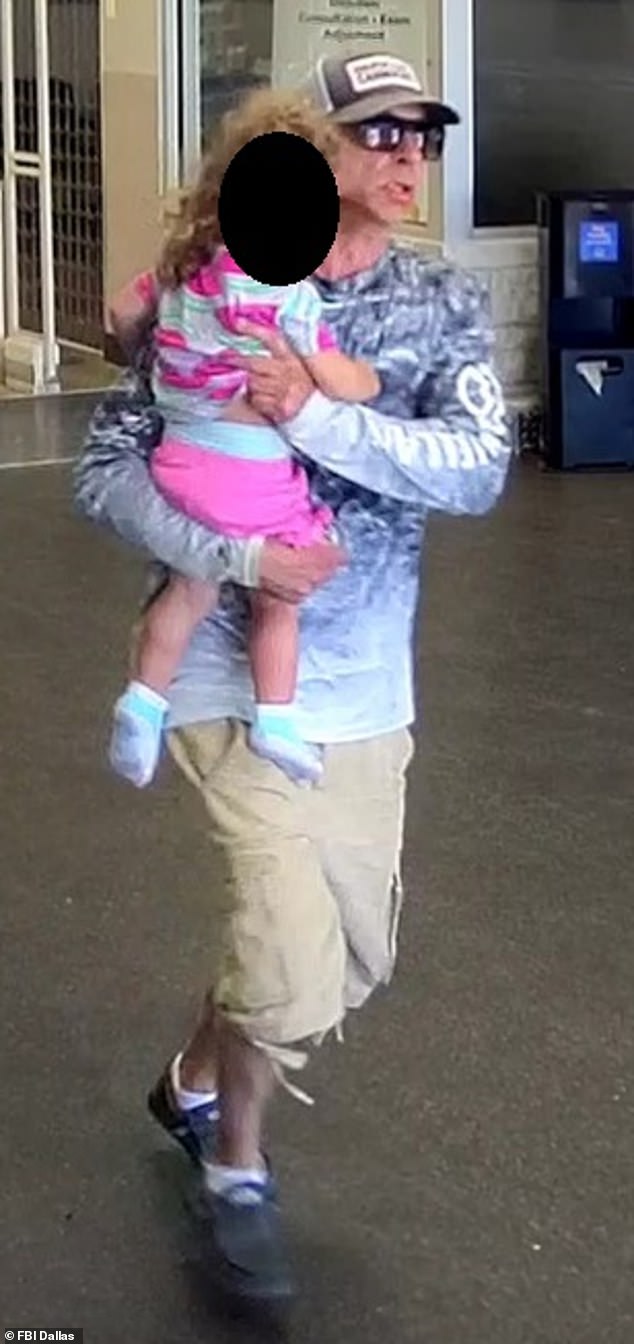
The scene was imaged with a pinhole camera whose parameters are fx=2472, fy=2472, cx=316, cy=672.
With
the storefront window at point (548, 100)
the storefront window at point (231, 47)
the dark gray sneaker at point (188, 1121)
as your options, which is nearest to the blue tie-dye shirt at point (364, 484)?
the dark gray sneaker at point (188, 1121)

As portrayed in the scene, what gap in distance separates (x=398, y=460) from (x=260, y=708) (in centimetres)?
34

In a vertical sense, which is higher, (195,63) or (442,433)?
(195,63)

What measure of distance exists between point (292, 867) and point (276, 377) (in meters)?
0.59

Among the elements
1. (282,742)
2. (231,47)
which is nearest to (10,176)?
(231,47)

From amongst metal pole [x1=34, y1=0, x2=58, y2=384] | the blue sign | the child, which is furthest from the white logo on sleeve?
metal pole [x1=34, y1=0, x2=58, y2=384]

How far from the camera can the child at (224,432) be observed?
9.11 ft

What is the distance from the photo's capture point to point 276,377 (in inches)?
110

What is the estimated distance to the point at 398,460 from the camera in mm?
2855

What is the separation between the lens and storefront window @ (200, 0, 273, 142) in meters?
10.3

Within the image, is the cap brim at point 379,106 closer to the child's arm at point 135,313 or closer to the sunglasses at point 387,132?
the sunglasses at point 387,132

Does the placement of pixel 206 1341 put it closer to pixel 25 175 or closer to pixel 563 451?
pixel 563 451

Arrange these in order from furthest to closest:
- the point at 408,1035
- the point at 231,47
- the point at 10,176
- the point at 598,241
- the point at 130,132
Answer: the point at 10,176 < the point at 130,132 < the point at 231,47 < the point at 598,241 < the point at 408,1035

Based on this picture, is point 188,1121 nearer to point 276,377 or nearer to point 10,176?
point 276,377

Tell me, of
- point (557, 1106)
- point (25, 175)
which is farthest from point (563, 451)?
point (557, 1106)
